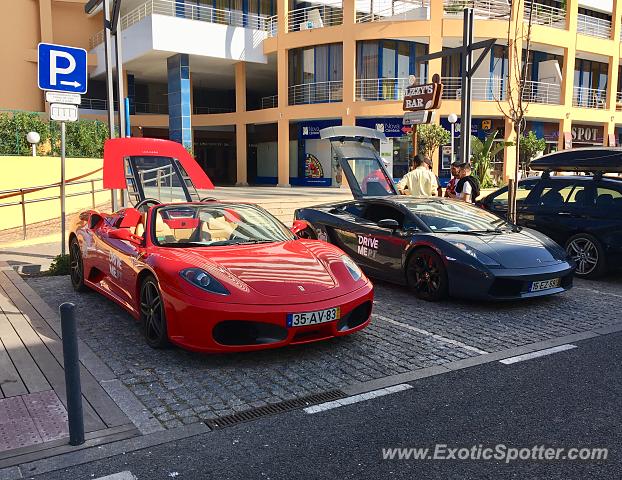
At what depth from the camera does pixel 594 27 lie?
104 ft

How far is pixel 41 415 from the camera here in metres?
3.79

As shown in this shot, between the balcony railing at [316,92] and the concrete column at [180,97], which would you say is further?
the balcony railing at [316,92]

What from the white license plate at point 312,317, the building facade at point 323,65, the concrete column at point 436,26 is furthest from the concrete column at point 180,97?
the white license plate at point 312,317

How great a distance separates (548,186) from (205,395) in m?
7.24

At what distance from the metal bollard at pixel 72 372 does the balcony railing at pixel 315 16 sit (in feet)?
83.8

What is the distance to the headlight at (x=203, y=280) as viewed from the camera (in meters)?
4.64

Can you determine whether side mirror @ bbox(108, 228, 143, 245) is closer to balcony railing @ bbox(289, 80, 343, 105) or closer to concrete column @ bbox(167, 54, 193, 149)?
concrete column @ bbox(167, 54, 193, 149)

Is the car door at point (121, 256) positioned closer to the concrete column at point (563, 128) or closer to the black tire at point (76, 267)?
the black tire at point (76, 267)

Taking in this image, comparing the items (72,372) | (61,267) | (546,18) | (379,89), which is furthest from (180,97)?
(72,372)

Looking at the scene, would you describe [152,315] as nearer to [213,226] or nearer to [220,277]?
[220,277]

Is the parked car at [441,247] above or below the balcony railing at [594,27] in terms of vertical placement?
below

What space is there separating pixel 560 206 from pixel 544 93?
931 inches

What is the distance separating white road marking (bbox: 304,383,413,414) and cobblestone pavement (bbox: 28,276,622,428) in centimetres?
24

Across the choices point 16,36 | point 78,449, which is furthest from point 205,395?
point 16,36
